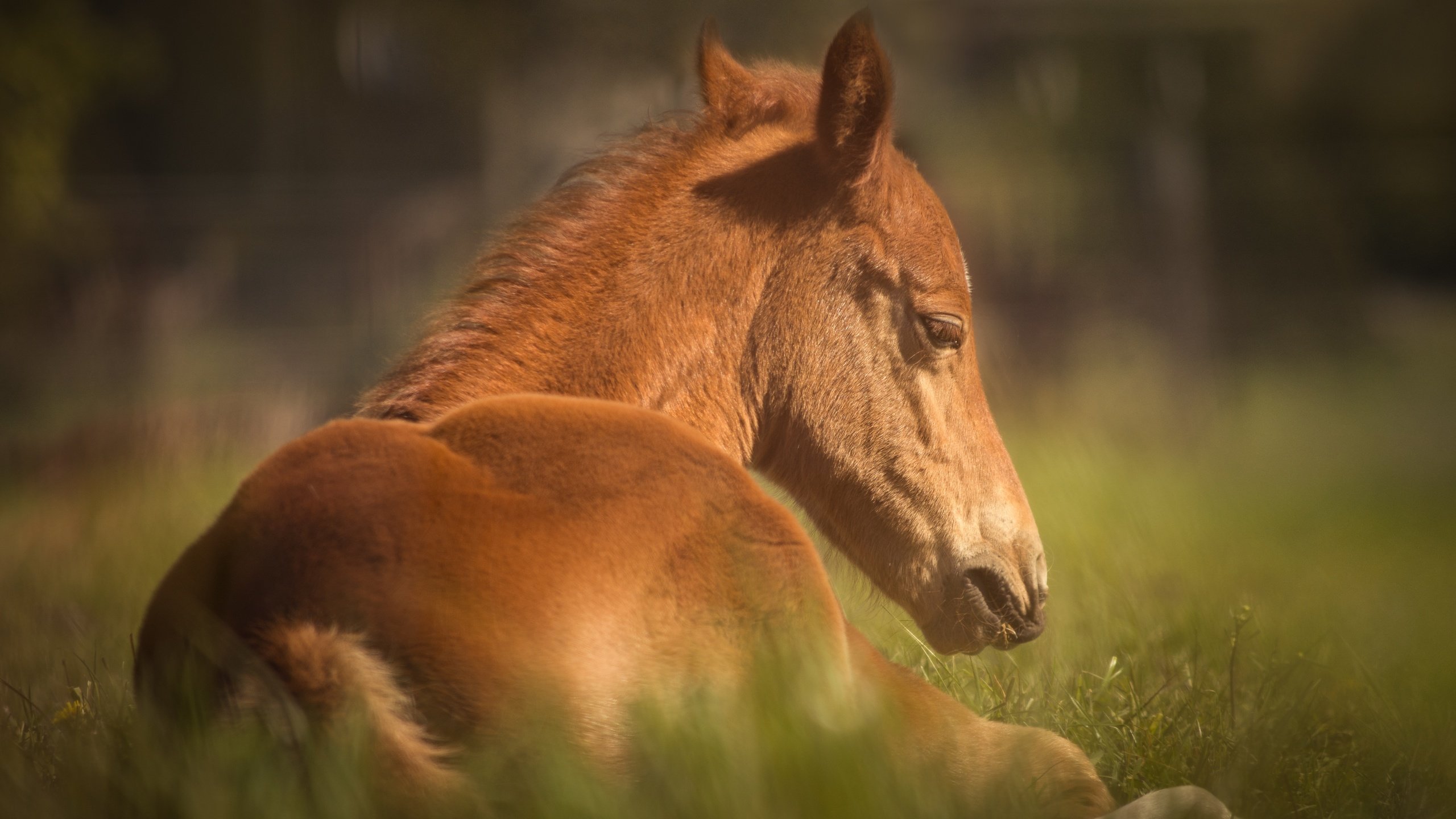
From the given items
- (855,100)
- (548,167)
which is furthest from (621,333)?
(548,167)

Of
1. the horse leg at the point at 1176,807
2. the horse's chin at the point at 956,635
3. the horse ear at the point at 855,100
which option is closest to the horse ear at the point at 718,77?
the horse ear at the point at 855,100

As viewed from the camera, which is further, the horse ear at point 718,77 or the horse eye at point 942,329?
the horse ear at point 718,77

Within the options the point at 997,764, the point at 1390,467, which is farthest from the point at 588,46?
the point at 997,764

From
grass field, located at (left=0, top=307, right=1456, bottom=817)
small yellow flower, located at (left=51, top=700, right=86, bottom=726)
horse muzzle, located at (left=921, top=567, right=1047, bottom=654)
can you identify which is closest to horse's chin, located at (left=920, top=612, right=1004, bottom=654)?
horse muzzle, located at (left=921, top=567, right=1047, bottom=654)

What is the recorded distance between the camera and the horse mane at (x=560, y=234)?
6.97ft

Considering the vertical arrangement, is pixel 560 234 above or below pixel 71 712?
above

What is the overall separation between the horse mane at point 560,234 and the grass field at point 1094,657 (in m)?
0.78

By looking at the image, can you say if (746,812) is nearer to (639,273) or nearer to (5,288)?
(639,273)

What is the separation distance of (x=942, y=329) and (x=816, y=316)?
0.88 ft

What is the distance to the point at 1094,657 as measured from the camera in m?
3.03

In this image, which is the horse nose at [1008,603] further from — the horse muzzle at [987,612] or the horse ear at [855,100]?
the horse ear at [855,100]

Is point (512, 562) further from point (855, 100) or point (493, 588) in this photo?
point (855, 100)

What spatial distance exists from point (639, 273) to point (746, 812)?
119cm

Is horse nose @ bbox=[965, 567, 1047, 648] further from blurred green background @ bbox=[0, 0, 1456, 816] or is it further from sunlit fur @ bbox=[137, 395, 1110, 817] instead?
A: sunlit fur @ bbox=[137, 395, 1110, 817]
